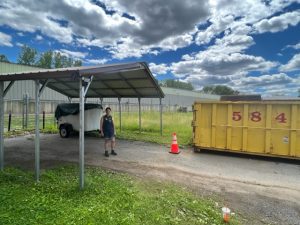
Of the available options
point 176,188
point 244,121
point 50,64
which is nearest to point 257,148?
point 244,121

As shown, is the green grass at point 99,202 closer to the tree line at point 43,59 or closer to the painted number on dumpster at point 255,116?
the painted number on dumpster at point 255,116

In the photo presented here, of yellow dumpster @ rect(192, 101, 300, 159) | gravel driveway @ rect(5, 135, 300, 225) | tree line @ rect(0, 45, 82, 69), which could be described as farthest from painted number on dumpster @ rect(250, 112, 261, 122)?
tree line @ rect(0, 45, 82, 69)

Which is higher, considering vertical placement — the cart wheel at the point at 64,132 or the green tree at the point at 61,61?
the green tree at the point at 61,61

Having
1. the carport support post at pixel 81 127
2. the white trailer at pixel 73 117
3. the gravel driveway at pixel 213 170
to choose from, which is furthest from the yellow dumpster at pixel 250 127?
the white trailer at pixel 73 117

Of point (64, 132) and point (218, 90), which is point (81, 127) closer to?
point (64, 132)

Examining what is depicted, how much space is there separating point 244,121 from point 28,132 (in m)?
12.6

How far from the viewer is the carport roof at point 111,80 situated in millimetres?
5671

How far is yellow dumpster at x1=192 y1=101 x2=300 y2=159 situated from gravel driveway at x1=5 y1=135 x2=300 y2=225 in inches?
17.9

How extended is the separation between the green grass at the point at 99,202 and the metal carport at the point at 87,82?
53 centimetres

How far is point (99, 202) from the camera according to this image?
181 inches

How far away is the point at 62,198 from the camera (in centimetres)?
479

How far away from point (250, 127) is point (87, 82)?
631 centimetres

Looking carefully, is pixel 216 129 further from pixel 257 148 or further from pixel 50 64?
pixel 50 64

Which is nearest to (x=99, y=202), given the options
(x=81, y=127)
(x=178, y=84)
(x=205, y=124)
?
(x=81, y=127)
